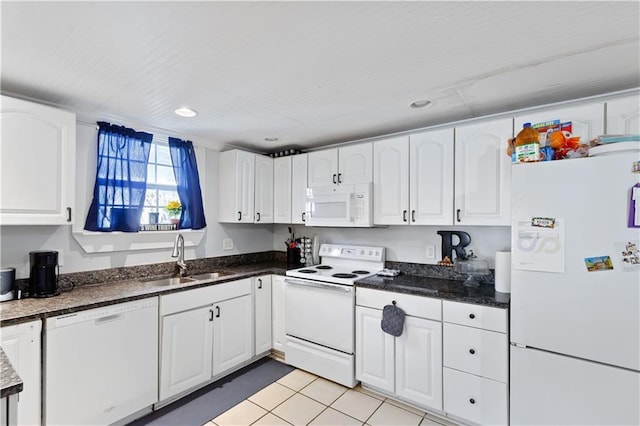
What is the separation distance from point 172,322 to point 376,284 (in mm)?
1569

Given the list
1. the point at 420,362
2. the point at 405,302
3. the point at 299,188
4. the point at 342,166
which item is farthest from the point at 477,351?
the point at 299,188

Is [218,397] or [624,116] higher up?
[624,116]

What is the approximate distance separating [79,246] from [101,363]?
933 millimetres

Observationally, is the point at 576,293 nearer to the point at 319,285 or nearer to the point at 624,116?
the point at 624,116

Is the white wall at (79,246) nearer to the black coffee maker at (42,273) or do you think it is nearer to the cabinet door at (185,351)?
the black coffee maker at (42,273)

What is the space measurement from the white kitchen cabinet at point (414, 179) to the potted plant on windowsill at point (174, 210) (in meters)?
1.85

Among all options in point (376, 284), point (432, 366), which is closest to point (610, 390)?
point (432, 366)

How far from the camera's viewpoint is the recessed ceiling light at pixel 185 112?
235 cm

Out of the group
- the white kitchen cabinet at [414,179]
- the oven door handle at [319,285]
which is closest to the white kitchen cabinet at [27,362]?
the oven door handle at [319,285]

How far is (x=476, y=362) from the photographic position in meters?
2.01

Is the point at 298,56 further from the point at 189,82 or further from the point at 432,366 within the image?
the point at 432,366

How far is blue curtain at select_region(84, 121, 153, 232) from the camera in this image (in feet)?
8.05

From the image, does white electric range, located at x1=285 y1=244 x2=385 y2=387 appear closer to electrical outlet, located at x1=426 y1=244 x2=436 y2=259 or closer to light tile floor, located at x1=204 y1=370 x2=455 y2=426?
light tile floor, located at x1=204 y1=370 x2=455 y2=426

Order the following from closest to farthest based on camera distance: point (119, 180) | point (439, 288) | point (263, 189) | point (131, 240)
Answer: point (439, 288) → point (119, 180) → point (131, 240) → point (263, 189)
